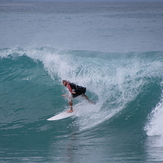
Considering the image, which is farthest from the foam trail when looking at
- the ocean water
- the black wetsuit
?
the black wetsuit

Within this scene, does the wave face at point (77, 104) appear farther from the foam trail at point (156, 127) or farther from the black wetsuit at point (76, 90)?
the black wetsuit at point (76, 90)

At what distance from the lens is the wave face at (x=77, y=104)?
6.72m

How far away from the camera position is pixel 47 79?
11727 millimetres

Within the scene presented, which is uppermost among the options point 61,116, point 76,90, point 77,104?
point 76,90

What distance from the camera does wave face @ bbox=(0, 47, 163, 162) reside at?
6719 mm

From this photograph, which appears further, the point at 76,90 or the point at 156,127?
the point at 76,90

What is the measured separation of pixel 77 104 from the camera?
9125mm

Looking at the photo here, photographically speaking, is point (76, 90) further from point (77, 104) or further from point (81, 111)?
point (77, 104)

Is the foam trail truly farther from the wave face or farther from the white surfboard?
the white surfboard

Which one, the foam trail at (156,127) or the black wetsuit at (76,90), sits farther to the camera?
the black wetsuit at (76,90)

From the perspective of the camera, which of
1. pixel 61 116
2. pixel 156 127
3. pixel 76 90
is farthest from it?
pixel 76 90

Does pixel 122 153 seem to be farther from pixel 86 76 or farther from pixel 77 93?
pixel 86 76

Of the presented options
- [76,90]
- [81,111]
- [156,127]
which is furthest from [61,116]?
[156,127]

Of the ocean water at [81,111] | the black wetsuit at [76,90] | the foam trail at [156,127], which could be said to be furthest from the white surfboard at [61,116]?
the foam trail at [156,127]
